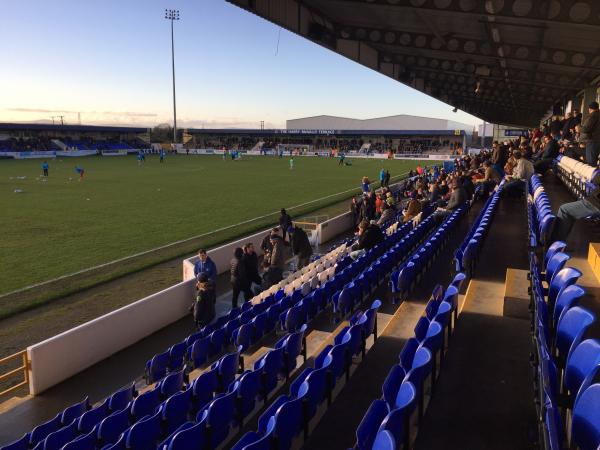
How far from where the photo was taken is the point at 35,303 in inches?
380

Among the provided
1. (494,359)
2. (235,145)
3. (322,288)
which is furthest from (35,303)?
(235,145)

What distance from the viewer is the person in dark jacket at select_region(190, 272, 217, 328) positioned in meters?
7.71

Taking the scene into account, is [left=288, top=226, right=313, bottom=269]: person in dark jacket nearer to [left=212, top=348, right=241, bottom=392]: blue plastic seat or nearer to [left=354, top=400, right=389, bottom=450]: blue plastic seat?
[left=212, top=348, right=241, bottom=392]: blue plastic seat

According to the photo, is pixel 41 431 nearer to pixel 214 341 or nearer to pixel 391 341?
pixel 214 341

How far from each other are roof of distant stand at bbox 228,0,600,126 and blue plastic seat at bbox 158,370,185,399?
5.96 m

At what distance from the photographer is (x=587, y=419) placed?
2045mm

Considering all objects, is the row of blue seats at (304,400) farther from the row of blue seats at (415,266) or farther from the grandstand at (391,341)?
the row of blue seats at (415,266)

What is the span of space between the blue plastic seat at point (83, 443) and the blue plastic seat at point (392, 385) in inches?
101

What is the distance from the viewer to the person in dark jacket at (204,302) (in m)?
7.71

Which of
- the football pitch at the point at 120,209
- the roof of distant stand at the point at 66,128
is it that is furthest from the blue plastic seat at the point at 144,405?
the roof of distant stand at the point at 66,128

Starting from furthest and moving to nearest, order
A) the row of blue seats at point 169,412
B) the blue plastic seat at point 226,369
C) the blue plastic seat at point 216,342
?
the blue plastic seat at point 216,342, the blue plastic seat at point 226,369, the row of blue seats at point 169,412

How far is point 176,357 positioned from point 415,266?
11.7ft

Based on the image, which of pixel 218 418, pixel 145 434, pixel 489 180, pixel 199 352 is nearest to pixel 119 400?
pixel 199 352

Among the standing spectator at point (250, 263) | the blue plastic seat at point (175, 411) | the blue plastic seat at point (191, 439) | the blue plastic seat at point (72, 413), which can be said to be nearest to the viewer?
the blue plastic seat at point (191, 439)
